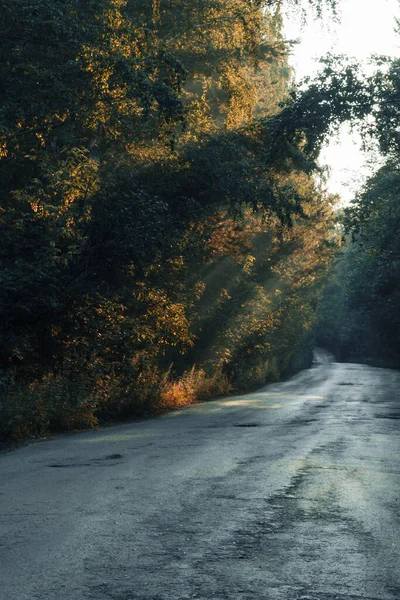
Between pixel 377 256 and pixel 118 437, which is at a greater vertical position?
pixel 377 256

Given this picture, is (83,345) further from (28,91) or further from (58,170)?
(28,91)

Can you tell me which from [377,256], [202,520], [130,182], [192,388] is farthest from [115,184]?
[377,256]

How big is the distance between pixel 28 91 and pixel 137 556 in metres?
13.0

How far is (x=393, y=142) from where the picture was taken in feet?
88.7

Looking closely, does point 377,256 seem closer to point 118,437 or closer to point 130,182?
point 130,182

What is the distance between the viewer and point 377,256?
4434 centimetres

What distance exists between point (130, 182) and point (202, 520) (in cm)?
1390

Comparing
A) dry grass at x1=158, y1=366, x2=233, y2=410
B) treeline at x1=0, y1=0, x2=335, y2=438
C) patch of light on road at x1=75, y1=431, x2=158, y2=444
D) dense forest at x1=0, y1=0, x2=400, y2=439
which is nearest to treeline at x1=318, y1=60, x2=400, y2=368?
dense forest at x1=0, y1=0, x2=400, y2=439

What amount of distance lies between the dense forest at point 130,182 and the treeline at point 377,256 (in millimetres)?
200

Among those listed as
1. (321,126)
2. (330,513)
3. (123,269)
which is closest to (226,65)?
(321,126)

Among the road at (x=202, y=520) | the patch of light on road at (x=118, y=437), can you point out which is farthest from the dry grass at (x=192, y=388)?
the road at (x=202, y=520)

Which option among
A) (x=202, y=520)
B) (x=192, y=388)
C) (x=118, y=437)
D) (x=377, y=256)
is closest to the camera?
(x=202, y=520)

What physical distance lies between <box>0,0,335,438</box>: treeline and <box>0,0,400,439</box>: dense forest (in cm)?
5

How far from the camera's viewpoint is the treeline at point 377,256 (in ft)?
81.6
